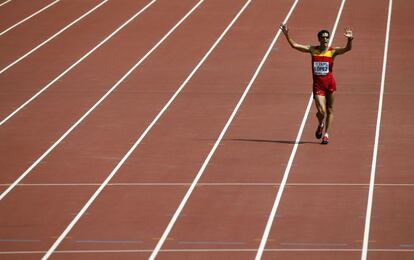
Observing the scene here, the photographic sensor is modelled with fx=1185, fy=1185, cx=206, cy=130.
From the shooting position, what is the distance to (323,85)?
16.8 meters

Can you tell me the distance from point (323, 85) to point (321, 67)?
0.86 feet

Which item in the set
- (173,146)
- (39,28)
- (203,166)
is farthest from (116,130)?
(39,28)

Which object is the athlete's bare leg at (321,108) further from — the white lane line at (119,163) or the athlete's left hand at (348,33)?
the white lane line at (119,163)

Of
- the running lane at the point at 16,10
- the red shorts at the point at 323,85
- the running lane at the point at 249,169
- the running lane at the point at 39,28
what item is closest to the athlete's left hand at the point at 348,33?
the red shorts at the point at 323,85

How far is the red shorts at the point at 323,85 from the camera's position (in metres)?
16.8

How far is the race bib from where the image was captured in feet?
54.9

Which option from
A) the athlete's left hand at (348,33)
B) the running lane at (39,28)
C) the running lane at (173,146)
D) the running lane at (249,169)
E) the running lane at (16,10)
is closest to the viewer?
the running lane at (249,169)

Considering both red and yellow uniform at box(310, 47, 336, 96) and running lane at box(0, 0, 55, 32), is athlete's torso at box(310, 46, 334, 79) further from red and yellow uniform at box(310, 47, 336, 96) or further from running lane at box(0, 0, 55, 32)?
running lane at box(0, 0, 55, 32)

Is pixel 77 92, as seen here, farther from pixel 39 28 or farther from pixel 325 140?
pixel 39 28

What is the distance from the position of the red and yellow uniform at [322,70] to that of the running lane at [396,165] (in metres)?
1.08

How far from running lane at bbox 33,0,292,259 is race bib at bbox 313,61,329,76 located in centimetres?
177

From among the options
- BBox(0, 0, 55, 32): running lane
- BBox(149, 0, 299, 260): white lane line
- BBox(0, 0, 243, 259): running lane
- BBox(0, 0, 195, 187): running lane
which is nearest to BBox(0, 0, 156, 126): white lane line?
BBox(0, 0, 195, 187): running lane

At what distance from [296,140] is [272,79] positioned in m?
4.23

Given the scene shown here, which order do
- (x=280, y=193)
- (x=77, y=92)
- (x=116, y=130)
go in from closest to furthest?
(x=280, y=193), (x=116, y=130), (x=77, y=92)
